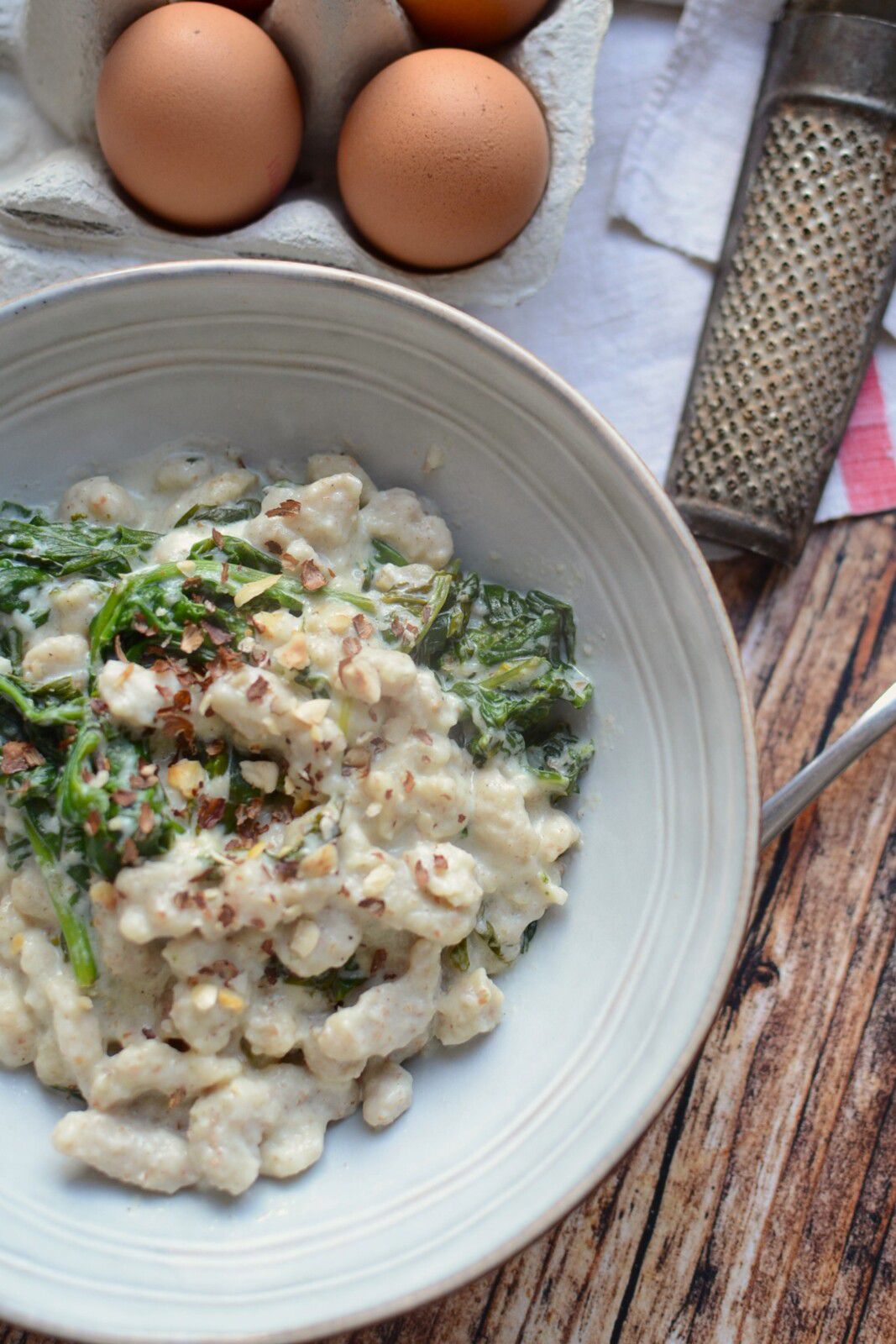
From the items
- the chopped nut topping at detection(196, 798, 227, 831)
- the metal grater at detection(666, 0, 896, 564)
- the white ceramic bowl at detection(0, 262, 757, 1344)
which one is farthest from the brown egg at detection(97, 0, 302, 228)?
the chopped nut topping at detection(196, 798, 227, 831)

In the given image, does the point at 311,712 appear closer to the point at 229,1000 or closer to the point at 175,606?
Answer: the point at 175,606

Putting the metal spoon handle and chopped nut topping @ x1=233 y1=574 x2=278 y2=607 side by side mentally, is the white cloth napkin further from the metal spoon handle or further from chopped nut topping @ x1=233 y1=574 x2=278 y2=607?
chopped nut topping @ x1=233 y1=574 x2=278 y2=607

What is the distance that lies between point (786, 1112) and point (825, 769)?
77 cm

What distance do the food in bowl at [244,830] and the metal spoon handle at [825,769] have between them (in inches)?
20.1

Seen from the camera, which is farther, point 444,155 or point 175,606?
point 444,155

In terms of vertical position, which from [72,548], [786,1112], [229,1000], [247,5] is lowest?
[786,1112]

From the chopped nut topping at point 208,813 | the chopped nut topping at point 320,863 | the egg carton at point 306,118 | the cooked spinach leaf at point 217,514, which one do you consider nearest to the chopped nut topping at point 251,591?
the cooked spinach leaf at point 217,514

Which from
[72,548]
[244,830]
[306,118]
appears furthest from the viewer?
[306,118]

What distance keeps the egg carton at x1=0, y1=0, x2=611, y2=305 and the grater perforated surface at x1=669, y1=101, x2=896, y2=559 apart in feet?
1.59

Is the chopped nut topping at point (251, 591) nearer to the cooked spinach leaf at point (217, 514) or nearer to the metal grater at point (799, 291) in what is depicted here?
the cooked spinach leaf at point (217, 514)

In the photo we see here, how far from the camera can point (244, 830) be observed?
1849 millimetres

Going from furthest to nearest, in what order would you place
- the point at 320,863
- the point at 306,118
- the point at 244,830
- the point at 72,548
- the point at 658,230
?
the point at 658,230 < the point at 306,118 < the point at 72,548 < the point at 244,830 < the point at 320,863

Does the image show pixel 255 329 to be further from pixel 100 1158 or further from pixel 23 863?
pixel 100 1158

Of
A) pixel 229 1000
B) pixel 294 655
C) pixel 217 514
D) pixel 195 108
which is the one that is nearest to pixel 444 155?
pixel 195 108
